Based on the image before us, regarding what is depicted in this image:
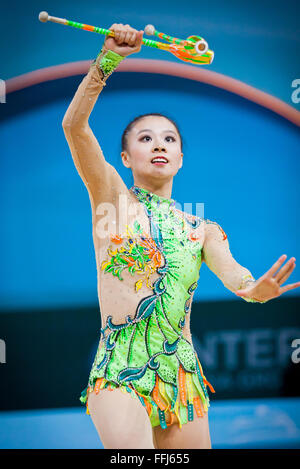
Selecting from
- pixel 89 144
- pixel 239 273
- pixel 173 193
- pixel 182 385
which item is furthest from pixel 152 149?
pixel 173 193

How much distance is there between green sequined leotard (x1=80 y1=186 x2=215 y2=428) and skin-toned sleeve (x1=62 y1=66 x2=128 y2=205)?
15cm

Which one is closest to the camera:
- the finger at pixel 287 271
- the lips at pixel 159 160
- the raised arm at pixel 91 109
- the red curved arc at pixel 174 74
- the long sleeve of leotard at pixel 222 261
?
the finger at pixel 287 271

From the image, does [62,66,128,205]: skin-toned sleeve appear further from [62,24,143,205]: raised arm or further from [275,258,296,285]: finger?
[275,258,296,285]: finger

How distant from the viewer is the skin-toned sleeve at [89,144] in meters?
1.84

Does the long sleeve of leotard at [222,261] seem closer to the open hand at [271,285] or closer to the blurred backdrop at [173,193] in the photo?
the open hand at [271,285]

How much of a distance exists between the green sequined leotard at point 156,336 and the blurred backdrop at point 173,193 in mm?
961

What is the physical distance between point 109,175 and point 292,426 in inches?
76.1

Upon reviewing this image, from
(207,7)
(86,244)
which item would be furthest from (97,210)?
(207,7)

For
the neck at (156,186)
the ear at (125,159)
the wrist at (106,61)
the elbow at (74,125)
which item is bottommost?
the neck at (156,186)

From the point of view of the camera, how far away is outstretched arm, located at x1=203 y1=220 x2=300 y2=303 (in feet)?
5.70

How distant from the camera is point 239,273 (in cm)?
195

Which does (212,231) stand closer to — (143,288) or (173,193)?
(143,288)

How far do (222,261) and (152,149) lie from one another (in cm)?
46

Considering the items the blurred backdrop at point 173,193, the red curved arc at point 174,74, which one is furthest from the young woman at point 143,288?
the red curved arc at point 174,74
